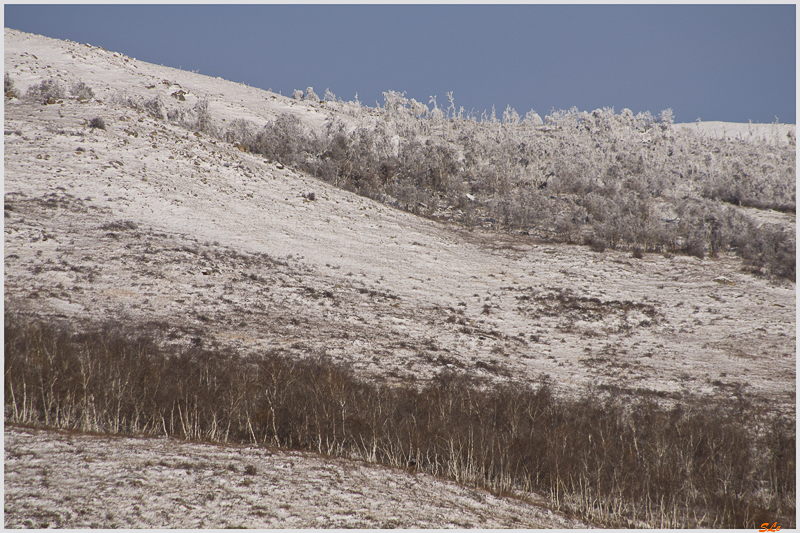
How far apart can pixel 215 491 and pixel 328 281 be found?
10.7 metres

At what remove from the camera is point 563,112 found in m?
48.9

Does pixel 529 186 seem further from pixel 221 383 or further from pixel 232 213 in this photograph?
pixel 221 383

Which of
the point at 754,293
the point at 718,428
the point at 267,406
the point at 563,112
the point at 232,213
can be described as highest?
the point at 563,112

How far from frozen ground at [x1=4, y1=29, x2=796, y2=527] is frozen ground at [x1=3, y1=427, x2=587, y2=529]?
4.7 inches

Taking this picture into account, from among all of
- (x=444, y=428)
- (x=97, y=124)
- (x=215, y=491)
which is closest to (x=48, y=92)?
(x=97, y=124)

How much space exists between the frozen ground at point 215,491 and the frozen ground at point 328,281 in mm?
119

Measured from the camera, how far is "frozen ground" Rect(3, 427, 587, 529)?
450 centimetres

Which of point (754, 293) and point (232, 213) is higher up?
point (232, 213)

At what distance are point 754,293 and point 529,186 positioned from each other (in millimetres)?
16413

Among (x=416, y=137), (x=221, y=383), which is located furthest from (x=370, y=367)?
(x=416, y=137)

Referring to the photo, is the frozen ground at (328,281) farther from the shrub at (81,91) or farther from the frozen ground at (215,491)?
the shrub at (81,91)

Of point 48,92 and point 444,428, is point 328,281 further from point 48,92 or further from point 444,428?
point 48,92

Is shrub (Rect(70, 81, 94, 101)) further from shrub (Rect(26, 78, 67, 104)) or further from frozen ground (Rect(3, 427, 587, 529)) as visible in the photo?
frozen ground (Rect(3, 427, 587, 529))

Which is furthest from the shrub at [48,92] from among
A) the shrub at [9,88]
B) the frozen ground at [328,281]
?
the frozen ground at [328,281]
